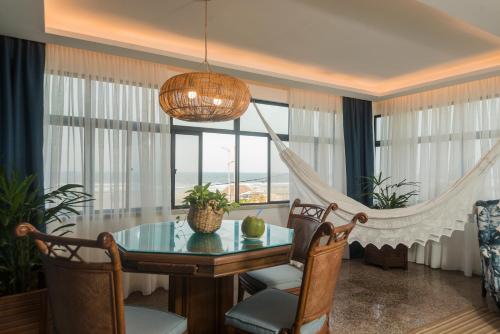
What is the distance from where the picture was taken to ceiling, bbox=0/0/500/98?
7.26ft

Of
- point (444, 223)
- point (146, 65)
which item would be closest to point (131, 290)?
point (146, 65)

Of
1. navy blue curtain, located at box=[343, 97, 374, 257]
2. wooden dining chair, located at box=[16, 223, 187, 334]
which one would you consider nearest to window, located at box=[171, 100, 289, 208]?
navy blue curtain, located at box=[343, 97, 374, 257]

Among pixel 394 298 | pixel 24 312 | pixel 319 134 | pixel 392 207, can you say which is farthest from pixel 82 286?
pixel 392 207

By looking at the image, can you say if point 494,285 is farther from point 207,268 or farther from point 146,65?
point 146,65

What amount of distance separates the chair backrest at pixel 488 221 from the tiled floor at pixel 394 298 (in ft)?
1.72

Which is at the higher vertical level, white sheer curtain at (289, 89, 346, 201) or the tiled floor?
white sheer curtain at (289, 89, 346, 201)

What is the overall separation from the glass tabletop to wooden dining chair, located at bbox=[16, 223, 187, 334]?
1.08 feet

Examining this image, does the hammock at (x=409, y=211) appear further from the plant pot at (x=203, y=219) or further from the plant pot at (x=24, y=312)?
the plant pot at (x=24, y=312)

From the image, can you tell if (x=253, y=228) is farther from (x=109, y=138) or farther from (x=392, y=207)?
(x=392, y=207)

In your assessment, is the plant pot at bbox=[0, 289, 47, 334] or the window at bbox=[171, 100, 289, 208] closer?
the plant pot at bbox=[0, 289, 47, 334]

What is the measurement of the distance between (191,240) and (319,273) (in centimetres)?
70

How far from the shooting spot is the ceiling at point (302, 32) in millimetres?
2213

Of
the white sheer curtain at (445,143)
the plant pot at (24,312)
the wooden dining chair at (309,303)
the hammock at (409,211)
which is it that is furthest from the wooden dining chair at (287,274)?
the white sheer curtain at (445,143)

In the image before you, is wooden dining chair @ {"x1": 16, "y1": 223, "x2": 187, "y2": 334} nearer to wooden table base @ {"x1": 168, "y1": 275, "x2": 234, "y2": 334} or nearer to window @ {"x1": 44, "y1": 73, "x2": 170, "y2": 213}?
wooden table base @ {"x1": 168, "y1": 275, "x2": 234, "y2": 334}
